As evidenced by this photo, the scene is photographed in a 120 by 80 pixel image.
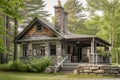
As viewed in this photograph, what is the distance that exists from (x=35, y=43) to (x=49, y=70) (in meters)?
7.05

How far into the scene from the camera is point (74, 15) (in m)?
64.1

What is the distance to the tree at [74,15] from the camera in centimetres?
6162

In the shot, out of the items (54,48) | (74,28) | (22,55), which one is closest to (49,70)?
(54,48)

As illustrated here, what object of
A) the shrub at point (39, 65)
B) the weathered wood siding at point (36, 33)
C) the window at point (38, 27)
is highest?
the window at point (38, 27)

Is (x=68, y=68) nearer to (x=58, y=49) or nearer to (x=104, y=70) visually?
(x=58, y=49)

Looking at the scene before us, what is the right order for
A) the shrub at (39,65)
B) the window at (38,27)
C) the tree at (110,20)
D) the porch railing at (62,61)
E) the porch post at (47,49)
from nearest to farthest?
the shrub at (39,65) < the porch railing at (62,61) < the porch post at (47,49) < the window at (38,27) < the tree at (110,20)

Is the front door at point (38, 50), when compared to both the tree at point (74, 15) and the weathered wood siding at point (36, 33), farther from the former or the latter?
the tree at point (74, 15)

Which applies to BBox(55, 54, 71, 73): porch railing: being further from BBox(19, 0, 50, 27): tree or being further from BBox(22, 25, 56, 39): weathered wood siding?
BBox(19, 0, 50, 27): tree

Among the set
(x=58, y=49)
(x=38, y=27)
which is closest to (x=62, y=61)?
(x=58, y=49)

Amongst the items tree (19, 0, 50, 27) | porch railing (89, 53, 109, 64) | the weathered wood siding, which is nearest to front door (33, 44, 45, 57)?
the weathered wood siding

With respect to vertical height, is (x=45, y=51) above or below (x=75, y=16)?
below

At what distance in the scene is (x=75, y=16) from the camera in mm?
64062

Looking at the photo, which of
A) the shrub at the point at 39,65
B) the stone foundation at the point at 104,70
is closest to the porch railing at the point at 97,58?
the stone foundation at the point at 104,70

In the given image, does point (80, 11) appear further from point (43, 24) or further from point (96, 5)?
point (43, 24)
